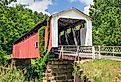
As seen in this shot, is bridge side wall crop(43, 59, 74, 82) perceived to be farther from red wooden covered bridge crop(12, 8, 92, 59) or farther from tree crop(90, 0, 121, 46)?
tree crop(90, 0, 121, 46)

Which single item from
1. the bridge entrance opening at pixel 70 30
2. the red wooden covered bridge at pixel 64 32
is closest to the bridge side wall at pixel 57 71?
the red wooden covered bridge at pixel 64 32

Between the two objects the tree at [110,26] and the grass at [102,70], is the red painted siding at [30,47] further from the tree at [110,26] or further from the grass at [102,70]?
the grass at [102,70]

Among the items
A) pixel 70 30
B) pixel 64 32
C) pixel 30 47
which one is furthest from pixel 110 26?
pixel 30 47

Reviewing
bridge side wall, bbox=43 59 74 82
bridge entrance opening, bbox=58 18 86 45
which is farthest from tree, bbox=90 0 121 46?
bridge side wall, bbox=43 59 74 82

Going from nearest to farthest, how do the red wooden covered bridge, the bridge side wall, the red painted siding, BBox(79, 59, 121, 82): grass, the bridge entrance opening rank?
BBox(79, 59, 121, 82): grass < the red wooden covered bridge < the bridge side wall < the bridge entrance opening < the red painted siding

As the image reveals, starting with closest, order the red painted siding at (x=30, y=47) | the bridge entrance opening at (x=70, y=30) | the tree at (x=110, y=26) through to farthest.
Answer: the bridge entrance opening at (x=70, y=30) < the red painted siding at (x=30, y=47) < the tree at (x=110, y=26)

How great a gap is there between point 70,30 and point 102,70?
16137 millimetres

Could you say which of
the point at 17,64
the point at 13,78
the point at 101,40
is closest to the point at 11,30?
the point at 17,64

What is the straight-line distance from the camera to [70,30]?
3106 cm

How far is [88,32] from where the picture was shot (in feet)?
89.8

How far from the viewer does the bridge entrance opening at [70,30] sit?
28.5 meters

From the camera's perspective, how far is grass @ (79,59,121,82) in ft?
46.8

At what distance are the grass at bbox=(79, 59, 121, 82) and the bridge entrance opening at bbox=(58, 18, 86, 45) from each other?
11230 mm

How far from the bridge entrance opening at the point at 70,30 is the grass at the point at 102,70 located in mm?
11230
